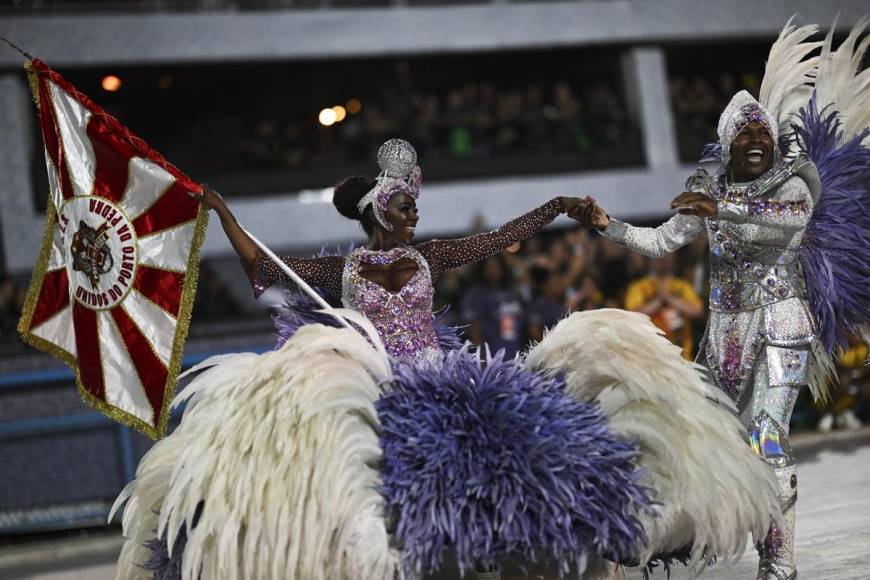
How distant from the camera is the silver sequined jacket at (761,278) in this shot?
15.5ft

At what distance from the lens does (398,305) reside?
475cm

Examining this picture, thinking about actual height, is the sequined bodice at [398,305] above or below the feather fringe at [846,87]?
below

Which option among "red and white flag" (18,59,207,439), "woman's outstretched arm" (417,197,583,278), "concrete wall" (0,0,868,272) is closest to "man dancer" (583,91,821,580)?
"woman's outstretched arm" (417,197,583,278)

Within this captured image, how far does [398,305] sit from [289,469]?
1138 mm

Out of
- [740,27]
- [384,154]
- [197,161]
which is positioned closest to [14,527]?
[384,154]

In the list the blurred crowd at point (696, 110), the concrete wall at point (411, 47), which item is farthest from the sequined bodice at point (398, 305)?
the blurred crowd at point (696, 110)

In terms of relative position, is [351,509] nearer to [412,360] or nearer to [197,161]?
[412,360]

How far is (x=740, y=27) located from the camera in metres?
16.5

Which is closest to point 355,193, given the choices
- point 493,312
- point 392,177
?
point 392,177

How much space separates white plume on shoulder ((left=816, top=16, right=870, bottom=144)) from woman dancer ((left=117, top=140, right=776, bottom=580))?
177 centimetres

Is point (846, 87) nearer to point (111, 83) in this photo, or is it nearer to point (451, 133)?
point (451, 133)

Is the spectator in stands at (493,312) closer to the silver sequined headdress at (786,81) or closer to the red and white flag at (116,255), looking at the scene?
the silver sequined headdress at (786,81)

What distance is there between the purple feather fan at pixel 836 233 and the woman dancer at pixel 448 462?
107 cm

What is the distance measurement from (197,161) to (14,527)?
711 cm
